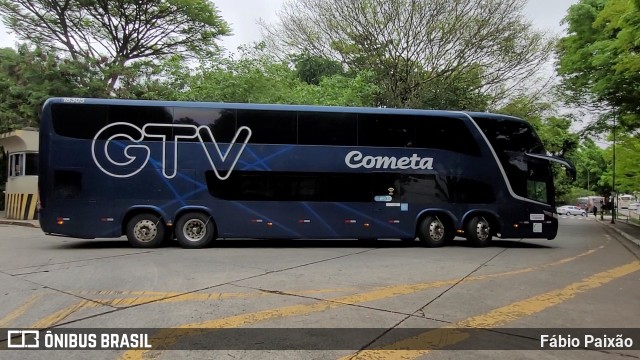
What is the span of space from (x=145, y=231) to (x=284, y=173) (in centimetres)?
399

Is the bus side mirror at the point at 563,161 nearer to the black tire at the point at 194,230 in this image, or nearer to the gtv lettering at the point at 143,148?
the gtv lettering at the point at 143,148

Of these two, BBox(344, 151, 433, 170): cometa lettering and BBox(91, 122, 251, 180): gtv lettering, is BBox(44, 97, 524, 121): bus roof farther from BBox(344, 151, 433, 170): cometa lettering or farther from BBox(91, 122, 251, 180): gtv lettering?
BBox(344, 151, 433, 170): cometa lettering

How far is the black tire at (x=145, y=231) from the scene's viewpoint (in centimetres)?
1263

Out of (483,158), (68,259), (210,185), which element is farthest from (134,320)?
(483,158)

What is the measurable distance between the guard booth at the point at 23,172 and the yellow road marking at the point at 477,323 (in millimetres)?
24246

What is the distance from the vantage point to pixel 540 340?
4945mm

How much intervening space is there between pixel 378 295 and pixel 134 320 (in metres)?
3.32

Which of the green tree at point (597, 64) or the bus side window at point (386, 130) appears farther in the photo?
the green tree at point (597, 64)

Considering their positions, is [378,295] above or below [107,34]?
below

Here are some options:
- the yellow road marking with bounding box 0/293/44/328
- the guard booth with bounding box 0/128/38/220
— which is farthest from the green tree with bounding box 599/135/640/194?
the guard booth with bounding box 0/128/38/220

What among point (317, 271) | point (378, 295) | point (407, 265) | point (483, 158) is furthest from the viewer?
point (483, 158)

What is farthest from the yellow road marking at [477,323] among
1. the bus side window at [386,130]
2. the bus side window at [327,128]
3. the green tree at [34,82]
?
the green tree at [34,82]

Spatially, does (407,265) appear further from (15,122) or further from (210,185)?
(15,122)

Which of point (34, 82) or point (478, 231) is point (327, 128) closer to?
point (478, 231)
